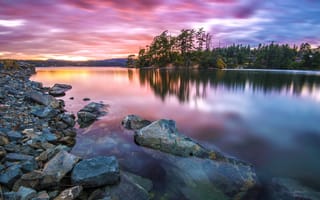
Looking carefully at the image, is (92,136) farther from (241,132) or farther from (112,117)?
(241,132)

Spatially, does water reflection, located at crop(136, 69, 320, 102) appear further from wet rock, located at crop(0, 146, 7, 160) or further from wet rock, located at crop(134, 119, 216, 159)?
wet rock, located at crop(0, 146, 7, 160)

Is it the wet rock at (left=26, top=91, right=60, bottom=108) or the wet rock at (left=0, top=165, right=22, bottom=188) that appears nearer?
the wet rock at (left=0, top=165, right=22, bottom=188)

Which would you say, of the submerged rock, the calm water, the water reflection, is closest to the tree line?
the water reflection

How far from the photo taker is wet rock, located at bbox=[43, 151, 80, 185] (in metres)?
4.16

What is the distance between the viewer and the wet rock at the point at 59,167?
4.16 meters

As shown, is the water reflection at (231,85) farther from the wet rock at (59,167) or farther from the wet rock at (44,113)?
the wet rock at (59,167)

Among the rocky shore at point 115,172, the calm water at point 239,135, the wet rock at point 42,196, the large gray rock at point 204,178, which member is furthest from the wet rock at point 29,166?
the large gray rock at point 204,178

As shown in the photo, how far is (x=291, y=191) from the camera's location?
4.50 metres

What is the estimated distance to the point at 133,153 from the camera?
6.20 meters

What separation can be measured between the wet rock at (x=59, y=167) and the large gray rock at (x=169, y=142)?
2.59m

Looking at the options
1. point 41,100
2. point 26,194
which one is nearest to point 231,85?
point 41,100

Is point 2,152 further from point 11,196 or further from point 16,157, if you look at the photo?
point 11,196

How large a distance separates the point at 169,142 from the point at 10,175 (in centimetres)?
423

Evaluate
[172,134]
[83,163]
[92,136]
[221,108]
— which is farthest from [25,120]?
[221,108]
